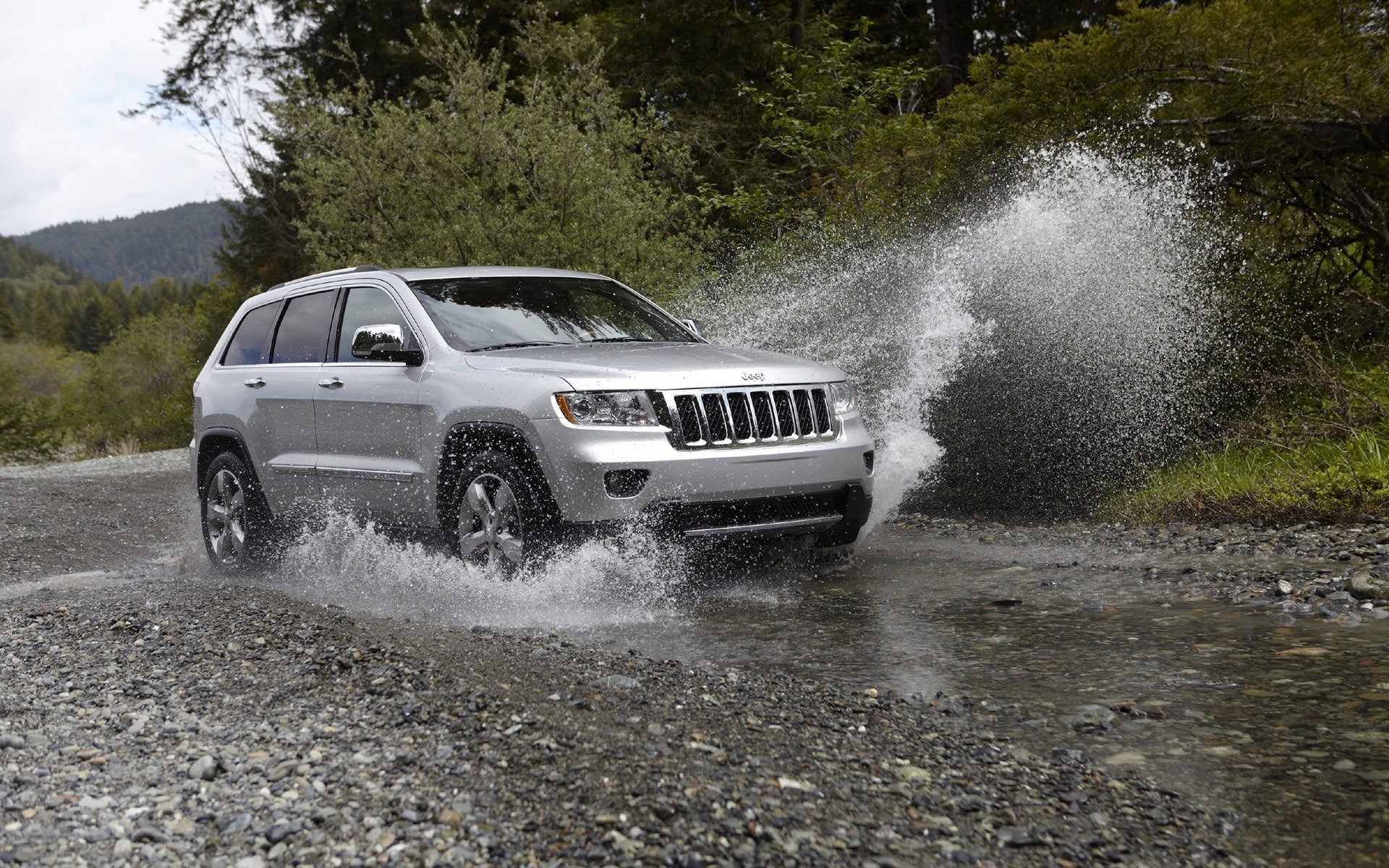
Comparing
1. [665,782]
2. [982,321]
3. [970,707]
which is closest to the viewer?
[665,782]

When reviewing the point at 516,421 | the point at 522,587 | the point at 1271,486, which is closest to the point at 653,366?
the point at 516,421

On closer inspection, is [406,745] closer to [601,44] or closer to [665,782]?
[665,782]

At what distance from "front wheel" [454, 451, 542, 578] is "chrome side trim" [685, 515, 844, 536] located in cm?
74

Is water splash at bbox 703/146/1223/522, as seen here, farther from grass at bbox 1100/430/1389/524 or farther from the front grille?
the front grille

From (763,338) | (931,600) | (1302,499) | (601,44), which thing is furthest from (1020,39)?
(931,600)

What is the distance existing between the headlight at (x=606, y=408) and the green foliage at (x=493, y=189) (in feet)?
24.9

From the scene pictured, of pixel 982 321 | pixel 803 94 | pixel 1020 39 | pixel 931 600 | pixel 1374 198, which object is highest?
pixel 1020 39

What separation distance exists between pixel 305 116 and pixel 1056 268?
1047cm

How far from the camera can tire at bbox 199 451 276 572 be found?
7648mm

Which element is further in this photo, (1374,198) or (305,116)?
(305,116)

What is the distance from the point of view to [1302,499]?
24.5ft

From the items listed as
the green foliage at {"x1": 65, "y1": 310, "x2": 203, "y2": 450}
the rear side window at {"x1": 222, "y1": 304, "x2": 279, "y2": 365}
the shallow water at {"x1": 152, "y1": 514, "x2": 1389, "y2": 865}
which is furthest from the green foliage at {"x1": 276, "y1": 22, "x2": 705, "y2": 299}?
the green foliage at {"x1": 65, "y1": 310, "x2": 203, "y2": 450}

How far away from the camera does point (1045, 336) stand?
372 inches

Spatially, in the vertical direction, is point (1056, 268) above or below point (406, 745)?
above
